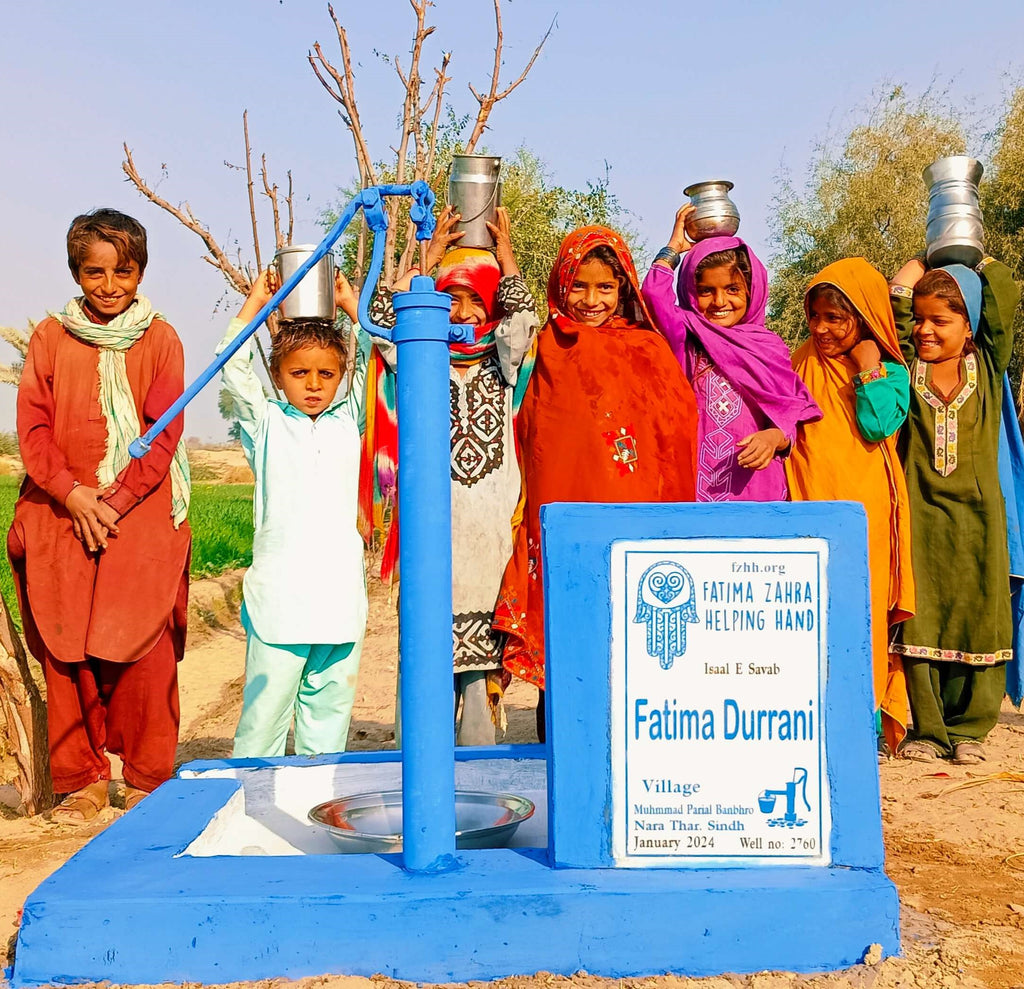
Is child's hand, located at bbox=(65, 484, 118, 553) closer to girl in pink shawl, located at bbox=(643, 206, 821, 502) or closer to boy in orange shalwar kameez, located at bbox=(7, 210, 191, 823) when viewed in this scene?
boy in orange shalwar kameez, located at bbox=(7, 210, 191, 823)

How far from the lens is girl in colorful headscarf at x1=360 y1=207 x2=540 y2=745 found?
3.88m

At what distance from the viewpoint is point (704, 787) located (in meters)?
Answer: 2.36

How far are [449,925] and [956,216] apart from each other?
12.7 feet

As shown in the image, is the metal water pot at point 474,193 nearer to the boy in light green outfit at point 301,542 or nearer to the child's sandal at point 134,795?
the boy in light green outfit at point 301,542

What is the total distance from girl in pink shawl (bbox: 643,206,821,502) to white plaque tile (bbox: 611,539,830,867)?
161 cm

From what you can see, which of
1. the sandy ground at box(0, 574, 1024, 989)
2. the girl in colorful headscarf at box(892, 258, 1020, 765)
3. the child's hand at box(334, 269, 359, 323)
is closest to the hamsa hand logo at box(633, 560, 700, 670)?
the sandy ground at box(0, 574, 1024, 989)

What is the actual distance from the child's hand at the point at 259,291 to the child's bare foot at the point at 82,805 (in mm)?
1649

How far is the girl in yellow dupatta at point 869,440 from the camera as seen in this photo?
439 cm

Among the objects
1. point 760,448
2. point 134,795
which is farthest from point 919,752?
point 134,795

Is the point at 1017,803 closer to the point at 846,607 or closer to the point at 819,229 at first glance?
the point at 846,607

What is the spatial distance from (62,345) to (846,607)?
8.98 ft

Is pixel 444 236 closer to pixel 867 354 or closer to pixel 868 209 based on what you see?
pixel 867 354

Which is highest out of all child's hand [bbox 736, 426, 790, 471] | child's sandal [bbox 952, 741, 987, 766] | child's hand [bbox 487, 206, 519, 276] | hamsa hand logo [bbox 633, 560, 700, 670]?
child's hand [bbox 487, 206, 519, 276]

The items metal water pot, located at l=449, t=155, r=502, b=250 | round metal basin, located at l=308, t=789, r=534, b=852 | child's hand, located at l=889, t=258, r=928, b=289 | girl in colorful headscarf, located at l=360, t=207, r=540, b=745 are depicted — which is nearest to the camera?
round metal basin, located at l=308, t=789, r=534, b=852
